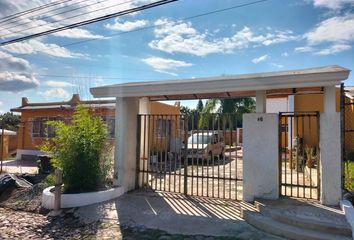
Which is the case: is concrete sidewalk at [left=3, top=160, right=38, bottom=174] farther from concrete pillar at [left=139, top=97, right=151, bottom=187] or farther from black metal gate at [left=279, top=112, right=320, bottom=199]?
black metal gate at [left=279, top=112, right=320, bottom=199]

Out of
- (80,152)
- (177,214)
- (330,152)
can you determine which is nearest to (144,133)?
(80,152)

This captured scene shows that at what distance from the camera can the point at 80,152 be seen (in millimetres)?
8250

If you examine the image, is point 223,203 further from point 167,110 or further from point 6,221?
point 167,110

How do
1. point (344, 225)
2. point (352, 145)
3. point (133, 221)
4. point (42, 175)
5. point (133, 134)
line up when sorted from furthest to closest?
point (352, 145) < point (42, 175) < point (133, 134) < point (133, 221) < point (344, 225)

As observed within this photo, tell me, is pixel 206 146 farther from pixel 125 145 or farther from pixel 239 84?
pixel 239 84

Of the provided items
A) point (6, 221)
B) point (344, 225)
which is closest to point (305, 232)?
point (344, 225)

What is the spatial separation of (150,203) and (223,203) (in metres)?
1.86

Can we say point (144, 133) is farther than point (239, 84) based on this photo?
Yes

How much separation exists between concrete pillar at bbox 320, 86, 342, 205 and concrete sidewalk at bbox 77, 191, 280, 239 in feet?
6.03

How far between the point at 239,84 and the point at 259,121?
1072mm

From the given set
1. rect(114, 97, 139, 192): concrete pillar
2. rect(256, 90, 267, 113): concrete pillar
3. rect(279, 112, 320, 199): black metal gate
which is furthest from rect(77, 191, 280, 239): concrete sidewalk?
rect(256, 90, 267, 113): concrete pillar

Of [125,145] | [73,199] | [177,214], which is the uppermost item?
[125,145]

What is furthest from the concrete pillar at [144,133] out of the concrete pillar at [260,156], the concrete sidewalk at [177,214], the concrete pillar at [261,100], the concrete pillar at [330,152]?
the concrete pillar at [330,152]

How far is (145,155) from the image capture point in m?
10.0
